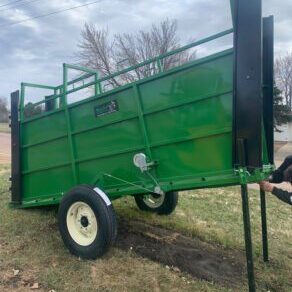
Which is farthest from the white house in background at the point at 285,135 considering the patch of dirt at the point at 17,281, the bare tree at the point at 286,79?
the patch of dirt at the point at 17,281

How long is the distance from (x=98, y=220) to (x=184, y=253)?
1229 mm

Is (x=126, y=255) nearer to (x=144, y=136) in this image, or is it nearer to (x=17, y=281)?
(x=17, y=281)

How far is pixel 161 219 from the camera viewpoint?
270 inches

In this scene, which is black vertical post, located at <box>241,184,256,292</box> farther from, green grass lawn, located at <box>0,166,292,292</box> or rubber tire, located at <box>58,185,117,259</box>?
rubber tire, located at <box>58,185,117,259</box>

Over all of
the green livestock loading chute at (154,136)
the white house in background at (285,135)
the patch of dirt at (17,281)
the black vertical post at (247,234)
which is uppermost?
the white house in background at (285,135)

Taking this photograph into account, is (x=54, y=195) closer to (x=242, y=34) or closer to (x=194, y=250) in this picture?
(x=194, y=250)

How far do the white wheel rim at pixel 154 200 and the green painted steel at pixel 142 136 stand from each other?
5.92 feet

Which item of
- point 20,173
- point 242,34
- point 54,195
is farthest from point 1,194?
point 242,34

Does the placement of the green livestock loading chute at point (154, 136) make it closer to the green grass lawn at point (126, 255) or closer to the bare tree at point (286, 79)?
the green grass lawn at point (126, 255)

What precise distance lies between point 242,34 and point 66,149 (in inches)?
114

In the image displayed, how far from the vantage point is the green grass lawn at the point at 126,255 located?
4.56 metres

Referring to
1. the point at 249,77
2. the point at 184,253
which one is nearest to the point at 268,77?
the point at 249,77

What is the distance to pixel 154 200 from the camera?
727 centimetres

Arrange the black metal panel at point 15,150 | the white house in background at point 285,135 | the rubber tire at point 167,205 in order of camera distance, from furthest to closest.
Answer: the white house in background at point 285,135, the rubber tire at point 167,205, the black metal panel at point 15,150
